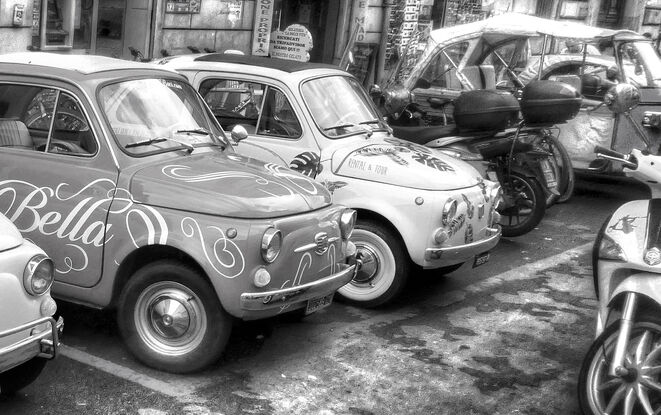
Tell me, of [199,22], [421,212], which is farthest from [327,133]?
[199,22]

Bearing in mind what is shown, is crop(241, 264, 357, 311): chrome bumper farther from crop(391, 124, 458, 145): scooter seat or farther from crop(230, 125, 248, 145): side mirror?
crop(391, 124, 458, 145): scooter seat

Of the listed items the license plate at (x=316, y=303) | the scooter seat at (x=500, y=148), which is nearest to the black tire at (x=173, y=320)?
the license plate at (x=316, y=303)

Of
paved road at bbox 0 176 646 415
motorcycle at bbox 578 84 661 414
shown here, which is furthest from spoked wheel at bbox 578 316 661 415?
paved road at bbox 0 176 646 415

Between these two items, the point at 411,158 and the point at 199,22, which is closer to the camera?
the point at 411,158

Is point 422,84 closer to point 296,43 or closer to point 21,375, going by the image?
point 296,43

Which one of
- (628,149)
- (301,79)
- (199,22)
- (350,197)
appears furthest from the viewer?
(199,22)

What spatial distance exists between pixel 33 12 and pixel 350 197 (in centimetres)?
634

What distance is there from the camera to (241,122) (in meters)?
7.64

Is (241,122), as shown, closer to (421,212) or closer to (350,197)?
(350,197)

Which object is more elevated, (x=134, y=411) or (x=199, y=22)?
(x=199, y=22)

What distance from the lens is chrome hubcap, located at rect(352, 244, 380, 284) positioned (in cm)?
709

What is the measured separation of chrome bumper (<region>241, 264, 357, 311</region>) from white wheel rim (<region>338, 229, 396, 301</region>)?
3.02 feet

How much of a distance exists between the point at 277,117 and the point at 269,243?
2383 millimetres

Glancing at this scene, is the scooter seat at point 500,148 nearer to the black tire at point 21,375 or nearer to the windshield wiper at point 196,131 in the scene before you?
the windshield wiper at point 196,131
